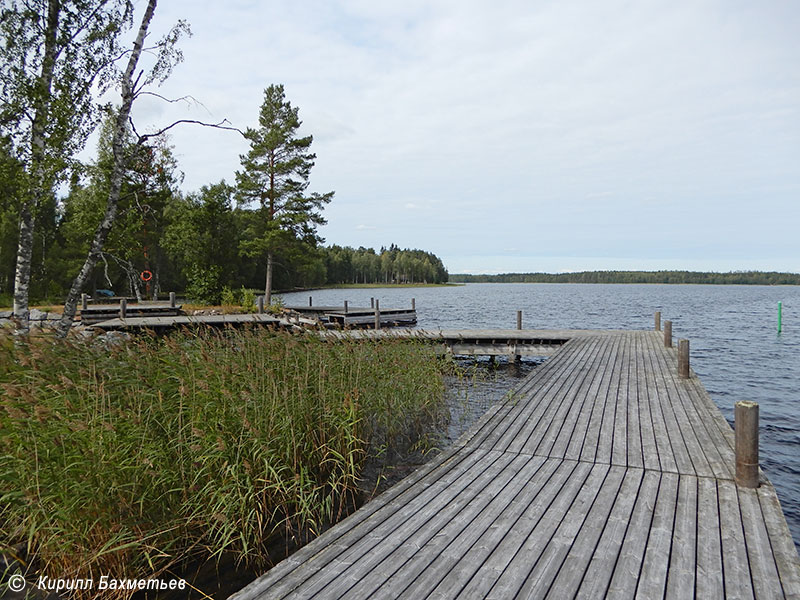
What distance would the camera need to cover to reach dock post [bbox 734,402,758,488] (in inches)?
152

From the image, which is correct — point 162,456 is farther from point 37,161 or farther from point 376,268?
point 376,268

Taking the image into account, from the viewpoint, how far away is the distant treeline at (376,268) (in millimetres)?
103238

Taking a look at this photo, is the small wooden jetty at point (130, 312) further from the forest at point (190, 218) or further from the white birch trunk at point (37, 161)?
the white birch trunk at point (37, 161)

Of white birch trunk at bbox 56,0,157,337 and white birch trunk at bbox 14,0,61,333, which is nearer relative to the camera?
white birch trunk at bbox 14,0,61,333

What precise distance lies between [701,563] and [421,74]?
13.4 metres

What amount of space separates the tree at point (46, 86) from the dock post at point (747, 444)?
1081cm

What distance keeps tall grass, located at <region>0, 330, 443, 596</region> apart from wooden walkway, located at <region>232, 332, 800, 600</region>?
3.30ft

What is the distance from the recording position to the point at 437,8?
1028 cm

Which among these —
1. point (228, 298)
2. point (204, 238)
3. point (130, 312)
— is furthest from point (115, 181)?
point (204, 238)

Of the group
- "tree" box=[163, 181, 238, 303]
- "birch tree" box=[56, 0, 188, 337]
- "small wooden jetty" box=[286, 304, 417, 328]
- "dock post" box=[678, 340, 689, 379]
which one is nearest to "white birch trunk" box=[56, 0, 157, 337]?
"birch tree" box=[56, 0, 188, 337]

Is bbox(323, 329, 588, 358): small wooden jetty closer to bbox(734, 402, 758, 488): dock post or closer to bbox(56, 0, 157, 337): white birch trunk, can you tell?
bbox(56, 0, 157, 337): white birch trunk

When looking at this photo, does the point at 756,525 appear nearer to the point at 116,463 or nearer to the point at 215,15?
the point at 116,463

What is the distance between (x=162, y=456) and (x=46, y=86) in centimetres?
872

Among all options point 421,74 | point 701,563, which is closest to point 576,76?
point 421,74
